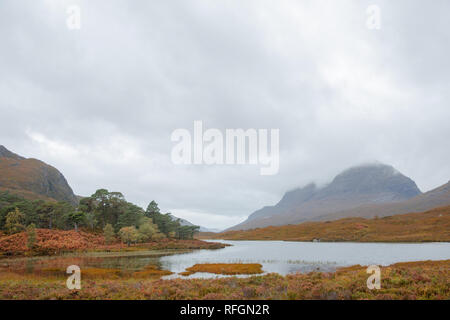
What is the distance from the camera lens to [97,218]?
484 feet

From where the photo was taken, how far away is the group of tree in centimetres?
11705

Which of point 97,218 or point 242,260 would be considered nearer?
point 242,260

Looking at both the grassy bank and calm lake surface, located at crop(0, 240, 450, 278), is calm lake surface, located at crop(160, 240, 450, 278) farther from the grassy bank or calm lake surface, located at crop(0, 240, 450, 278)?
the grassy bank

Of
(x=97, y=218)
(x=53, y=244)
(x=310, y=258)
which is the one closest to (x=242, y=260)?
(x=310, y=258)

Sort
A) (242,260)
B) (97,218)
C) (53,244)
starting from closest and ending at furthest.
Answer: (242,260) → (53,244) → (97,218)

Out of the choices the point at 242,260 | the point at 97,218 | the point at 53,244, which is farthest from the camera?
the point at 97,218

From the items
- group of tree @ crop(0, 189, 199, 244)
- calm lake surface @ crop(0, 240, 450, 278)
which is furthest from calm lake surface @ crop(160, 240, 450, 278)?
group of tree @ crop(0, 189, 199, 244)

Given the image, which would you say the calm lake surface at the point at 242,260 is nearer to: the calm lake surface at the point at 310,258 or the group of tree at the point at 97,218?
the calm lake surface at the point at 310,258

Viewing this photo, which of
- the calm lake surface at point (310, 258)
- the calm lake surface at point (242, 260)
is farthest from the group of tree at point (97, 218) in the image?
the calm lake surface at point (310, 258)

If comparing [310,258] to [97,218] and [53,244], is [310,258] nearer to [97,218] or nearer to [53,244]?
[53,244]
